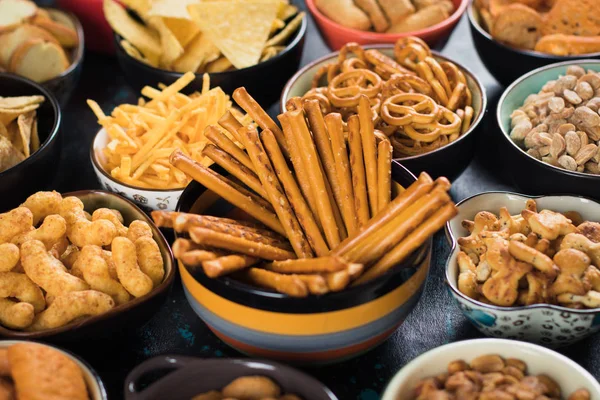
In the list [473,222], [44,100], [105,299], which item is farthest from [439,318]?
[44,100]

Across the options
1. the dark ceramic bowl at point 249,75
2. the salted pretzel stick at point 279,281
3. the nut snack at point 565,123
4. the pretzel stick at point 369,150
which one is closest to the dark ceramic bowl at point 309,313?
the salted pretzel stick at point 279,281

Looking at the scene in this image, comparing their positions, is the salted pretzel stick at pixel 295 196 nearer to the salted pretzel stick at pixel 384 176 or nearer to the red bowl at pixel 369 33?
the salted pretzel stick at pixel 384 176

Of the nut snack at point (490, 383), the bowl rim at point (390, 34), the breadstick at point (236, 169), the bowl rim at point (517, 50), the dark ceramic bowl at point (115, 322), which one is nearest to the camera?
the nut snack at point (490, 383)

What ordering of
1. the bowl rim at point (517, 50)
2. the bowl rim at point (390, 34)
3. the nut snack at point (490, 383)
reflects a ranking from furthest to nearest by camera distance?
the bowl rim at point (390, 34)
the bowl rim at point (517, 50)
the nut snack at point (490, 383)

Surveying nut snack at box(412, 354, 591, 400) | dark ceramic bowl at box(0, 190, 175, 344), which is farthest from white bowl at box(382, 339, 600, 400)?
dark ceramic bowl at box(0, 190, 175, 344)

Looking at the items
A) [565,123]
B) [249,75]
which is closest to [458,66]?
[565,123]

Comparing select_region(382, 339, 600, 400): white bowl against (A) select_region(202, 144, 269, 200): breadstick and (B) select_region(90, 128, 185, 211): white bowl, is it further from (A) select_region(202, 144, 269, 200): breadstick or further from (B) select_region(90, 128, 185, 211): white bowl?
(B) select_region(90, 128, 185, 211): white bowl

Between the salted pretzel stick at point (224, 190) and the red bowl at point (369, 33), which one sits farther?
the red bowl at point (369, 33)
